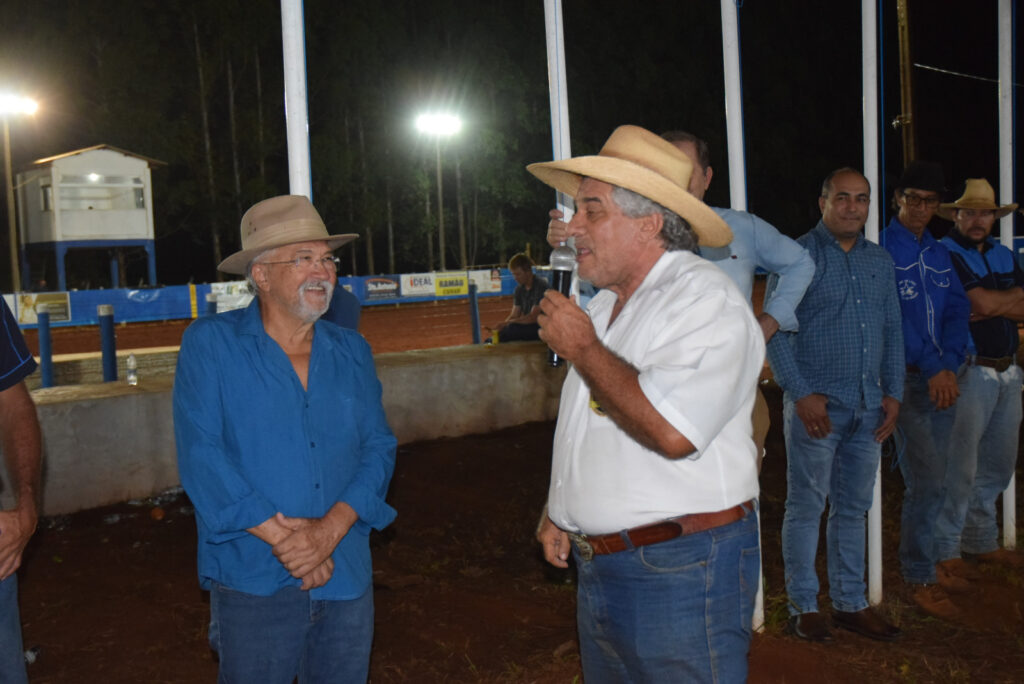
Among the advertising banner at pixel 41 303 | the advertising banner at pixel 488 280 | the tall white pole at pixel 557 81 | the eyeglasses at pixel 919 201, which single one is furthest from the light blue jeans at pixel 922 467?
the advertising banner at pixel 488 280

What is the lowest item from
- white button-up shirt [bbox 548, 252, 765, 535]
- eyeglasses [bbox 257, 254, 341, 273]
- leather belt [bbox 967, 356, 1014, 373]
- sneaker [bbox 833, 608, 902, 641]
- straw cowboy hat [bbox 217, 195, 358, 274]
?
sneaker [bbox 833, 608, 902, 641]

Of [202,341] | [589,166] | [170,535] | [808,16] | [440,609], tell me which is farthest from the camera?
[808,16]

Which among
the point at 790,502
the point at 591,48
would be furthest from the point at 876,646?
the point at 591,48

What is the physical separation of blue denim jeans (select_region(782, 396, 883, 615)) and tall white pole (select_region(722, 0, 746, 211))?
1053 millimetres

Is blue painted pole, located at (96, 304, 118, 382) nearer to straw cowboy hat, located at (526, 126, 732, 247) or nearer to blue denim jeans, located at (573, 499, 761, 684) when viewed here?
straw cowboy hat, located at (526, 126, 732, 247)

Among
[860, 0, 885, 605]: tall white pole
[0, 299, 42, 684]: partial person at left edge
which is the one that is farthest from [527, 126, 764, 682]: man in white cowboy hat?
[860, 0, 885, 605]: tall white pole

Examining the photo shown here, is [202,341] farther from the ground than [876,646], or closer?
farther from the ground

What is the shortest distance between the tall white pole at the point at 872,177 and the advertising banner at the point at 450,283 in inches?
1033

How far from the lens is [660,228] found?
2.40 m

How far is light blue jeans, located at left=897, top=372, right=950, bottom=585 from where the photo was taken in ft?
16.7

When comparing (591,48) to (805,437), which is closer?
(805,437)

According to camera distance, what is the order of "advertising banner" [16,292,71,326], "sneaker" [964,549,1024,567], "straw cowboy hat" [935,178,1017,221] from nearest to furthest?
1. "straw cowboy hat" [935,178,1017,221]
2. "sneaker" [964,549,1024,567]
3. "advertising banner" [16,292,71,326]

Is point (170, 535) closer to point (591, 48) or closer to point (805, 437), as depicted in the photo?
point (805, 437)

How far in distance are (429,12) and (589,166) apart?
4477 cm
